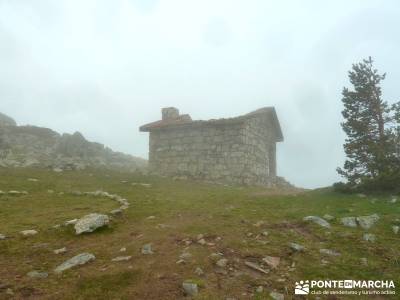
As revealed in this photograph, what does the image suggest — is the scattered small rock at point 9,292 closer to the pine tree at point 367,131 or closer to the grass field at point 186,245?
the grass field at point 186,245

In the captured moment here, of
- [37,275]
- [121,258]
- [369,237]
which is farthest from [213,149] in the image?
[37,275]

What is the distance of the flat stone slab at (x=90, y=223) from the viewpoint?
9.02 m

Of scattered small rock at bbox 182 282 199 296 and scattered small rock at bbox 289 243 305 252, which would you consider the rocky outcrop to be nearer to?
scattered small rock at bbox 289 243 305 252

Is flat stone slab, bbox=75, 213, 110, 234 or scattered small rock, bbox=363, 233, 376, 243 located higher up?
flat stone slab, bbox=75, 213, 110, 234

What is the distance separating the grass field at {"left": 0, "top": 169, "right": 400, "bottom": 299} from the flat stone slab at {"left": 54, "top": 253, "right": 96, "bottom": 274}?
129 millimetres

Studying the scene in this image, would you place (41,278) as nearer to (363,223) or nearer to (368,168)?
(363,223)

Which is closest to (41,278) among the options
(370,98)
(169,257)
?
(169,257)

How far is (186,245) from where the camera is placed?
27.0 ft

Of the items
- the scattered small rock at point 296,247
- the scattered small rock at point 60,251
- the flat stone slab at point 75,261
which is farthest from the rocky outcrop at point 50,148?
the scattered small rock at point 296,247

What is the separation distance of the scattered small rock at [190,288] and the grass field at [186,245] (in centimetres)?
9

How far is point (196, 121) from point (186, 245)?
51.0ft

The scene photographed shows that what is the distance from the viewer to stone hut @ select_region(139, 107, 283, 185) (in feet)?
73.1

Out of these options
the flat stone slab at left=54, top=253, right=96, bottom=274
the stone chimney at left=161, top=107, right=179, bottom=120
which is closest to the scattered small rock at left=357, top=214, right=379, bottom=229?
the flat stone slab at left=54, top=253, right=96, bottom=274

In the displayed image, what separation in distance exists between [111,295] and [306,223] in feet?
17.9
